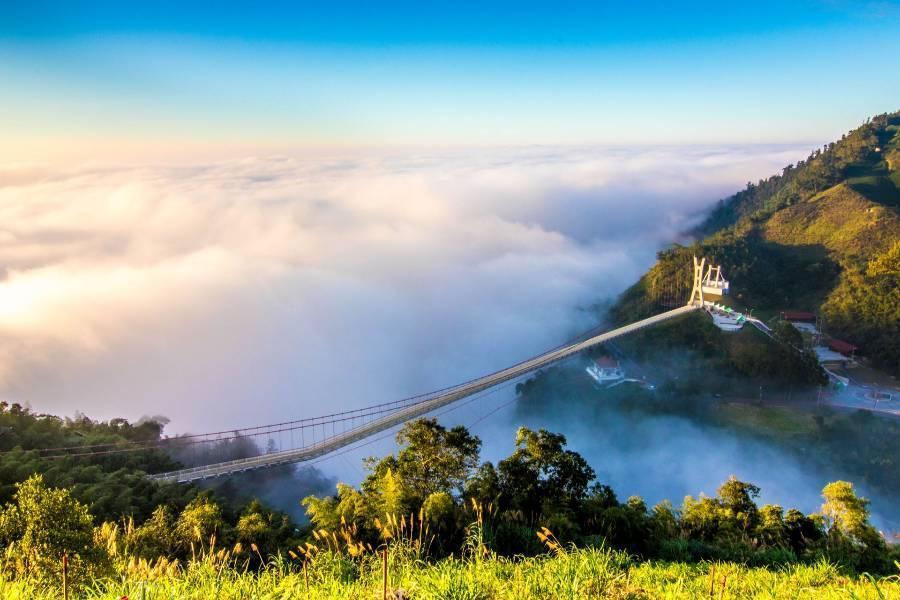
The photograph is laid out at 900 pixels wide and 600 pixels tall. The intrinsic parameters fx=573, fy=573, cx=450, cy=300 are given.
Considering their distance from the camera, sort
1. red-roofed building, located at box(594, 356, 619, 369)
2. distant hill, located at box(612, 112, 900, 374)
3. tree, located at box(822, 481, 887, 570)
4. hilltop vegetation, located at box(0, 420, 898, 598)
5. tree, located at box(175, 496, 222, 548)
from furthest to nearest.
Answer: red-roofed building, located at box(594, 356, 619, 369), distant hill, located at box(612, 112, 900, 374), tree, located at box(822, 481, 887, 570), tree, located at box(175, 496, 222, 548), hilltop vegetation, located at box(0, 420, 898, 598)

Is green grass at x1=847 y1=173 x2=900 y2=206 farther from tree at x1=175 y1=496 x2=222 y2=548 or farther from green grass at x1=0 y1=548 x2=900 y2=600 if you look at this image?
tree at x1=175 y1=496 x2=222 y2=548

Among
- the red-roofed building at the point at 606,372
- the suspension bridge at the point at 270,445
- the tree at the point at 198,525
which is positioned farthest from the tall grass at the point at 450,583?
the red-roofed building at the point at 606,372

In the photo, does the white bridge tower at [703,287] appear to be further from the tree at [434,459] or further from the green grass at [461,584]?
the green grass at [461,584]

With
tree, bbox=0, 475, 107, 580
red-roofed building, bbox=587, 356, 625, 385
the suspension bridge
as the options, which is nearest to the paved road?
the suspension bridge

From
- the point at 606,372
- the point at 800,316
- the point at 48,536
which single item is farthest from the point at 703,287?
the point at 48,536

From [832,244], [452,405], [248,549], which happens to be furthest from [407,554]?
[832,244]
